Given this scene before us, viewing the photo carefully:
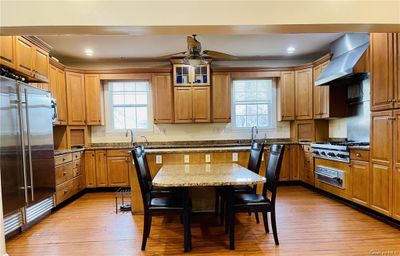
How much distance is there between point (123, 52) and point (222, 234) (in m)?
3.72

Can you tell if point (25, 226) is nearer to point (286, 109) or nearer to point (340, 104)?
point (286, 109)

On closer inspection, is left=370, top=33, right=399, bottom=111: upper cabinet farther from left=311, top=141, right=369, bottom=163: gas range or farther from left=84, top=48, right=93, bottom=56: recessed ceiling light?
left=84, top=48, right=93, bottom=56: recessed ceiling light

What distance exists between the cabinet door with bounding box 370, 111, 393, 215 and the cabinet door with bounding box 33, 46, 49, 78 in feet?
14.7

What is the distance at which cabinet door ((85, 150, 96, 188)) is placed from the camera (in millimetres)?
5027

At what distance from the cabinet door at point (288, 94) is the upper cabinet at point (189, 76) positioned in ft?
5.14

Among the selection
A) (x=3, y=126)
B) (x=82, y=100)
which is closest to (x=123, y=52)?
(x=82, y=100)

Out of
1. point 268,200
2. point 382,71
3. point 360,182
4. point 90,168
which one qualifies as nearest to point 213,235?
point 268,200

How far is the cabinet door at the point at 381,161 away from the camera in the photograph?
2.99 metres

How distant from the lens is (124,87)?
222 inches

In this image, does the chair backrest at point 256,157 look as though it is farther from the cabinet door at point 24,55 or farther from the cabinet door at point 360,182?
the cabinet door at point 24,55

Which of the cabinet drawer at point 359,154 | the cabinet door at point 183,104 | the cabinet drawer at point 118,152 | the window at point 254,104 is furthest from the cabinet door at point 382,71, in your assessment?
the cabinet drawer at point 118,152

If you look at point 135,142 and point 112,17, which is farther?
point 135,142

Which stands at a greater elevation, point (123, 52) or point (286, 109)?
point (123, 52)

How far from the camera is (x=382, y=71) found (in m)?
3.11
